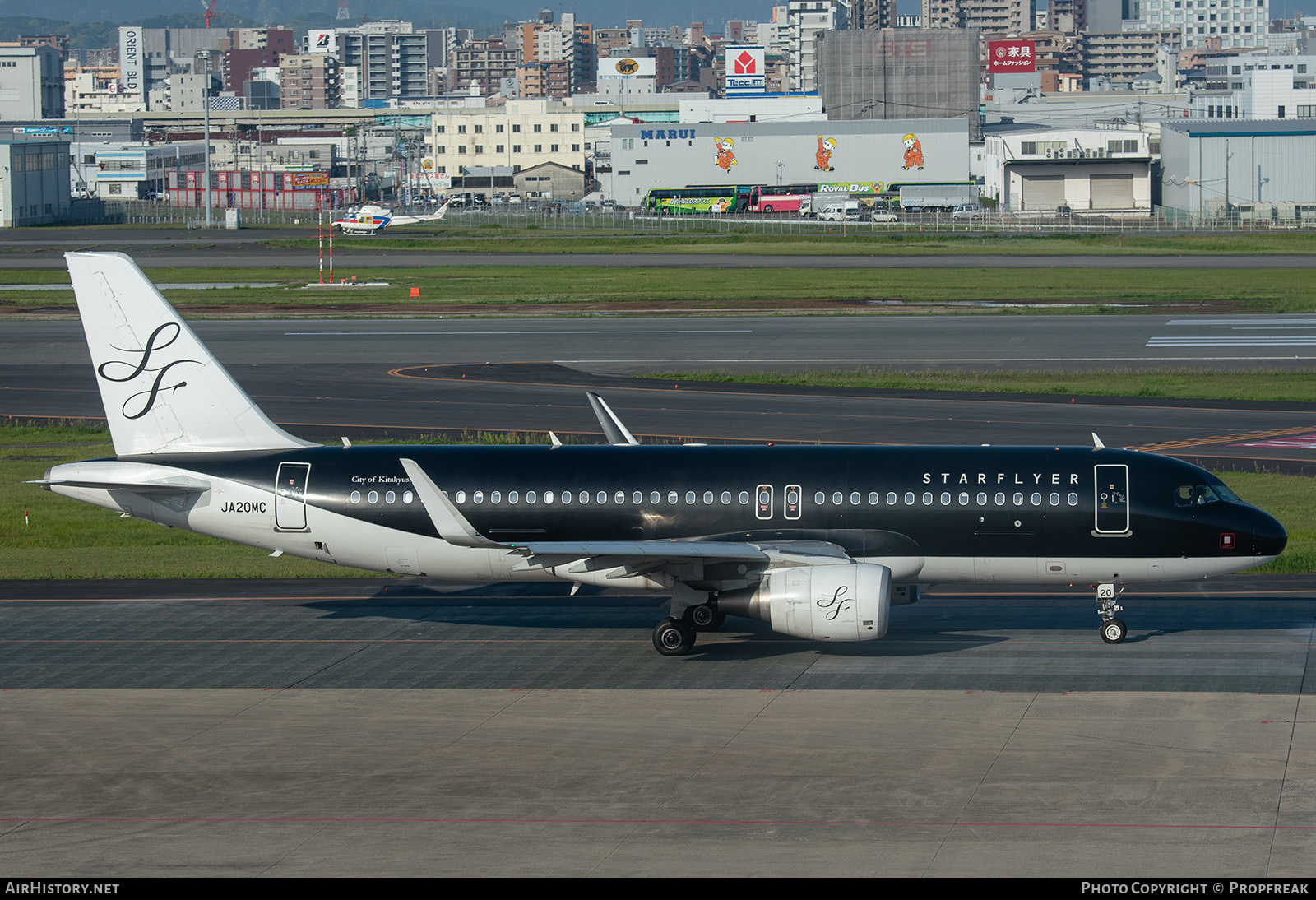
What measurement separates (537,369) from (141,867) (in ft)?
179

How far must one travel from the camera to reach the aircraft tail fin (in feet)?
110

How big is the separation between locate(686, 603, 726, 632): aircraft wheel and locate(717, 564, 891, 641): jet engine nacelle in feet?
6.67

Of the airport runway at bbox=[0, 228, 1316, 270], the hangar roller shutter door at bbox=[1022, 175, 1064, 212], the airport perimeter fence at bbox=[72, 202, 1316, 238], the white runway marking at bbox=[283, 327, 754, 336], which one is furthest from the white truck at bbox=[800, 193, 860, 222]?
the white runway marking at bbox=[283, 327, 754, 336]

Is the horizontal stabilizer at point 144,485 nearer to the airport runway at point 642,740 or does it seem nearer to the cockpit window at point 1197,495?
the airport runway at point 642,740

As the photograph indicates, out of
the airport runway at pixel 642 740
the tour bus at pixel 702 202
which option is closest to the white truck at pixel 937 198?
the tour bus at pixel 702 202

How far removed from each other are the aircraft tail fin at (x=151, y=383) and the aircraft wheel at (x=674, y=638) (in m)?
10.4

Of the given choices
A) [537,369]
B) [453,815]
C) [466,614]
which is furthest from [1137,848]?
[537,369]

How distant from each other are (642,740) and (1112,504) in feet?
39.8

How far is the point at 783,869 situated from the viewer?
1977 centimetres

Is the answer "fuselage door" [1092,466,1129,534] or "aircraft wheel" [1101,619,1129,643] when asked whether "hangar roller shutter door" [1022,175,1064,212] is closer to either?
"fuselage door" [1092,466,1129,534]

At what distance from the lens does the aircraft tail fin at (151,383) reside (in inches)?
1315

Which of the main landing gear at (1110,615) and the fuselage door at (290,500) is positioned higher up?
the fuselage door at (290,500)

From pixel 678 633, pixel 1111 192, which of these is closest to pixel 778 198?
pixel 1111 192

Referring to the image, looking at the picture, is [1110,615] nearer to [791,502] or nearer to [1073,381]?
[791,502]
